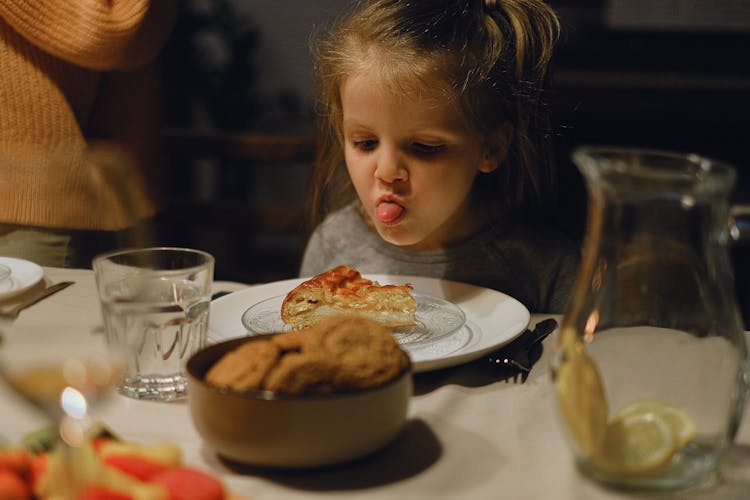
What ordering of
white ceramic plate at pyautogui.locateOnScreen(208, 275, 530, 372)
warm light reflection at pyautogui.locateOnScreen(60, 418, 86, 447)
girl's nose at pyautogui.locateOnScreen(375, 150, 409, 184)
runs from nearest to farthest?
warm light reflection at pyautogui.locateOnScreen(60, 418, 86, 447) → white ceramic plate at pyautogui.locateOnScreen(208, 275, 530, 372) → girl's nose at pyautogui.locateOnScreen(375, 150, 409, 184)

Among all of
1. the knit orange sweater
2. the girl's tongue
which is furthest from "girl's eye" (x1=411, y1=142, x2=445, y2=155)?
the knit orange sweater

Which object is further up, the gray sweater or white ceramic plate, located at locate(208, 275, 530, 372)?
white ceramic plate, located at locate(208, 275, 530, 372)

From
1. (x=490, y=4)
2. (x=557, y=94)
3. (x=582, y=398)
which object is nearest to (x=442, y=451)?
(x=582, y=398)

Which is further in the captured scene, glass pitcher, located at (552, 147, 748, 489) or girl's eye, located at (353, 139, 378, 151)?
girl's eye, located at (353, 139, 378, 151)

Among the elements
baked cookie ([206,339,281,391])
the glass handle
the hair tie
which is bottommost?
baked cookie ([206,339,281,391])

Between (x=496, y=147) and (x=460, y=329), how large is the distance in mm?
543

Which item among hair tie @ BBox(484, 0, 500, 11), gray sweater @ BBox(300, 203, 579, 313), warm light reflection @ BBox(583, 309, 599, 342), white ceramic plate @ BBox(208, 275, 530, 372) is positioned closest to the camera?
warm light reflection @ BBox(583, 309, 599, 342)

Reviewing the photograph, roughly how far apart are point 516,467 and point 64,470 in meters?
0.41

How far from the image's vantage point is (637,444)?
0.73 meters

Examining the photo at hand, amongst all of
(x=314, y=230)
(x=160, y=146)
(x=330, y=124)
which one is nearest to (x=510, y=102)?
(x=330, y=124)

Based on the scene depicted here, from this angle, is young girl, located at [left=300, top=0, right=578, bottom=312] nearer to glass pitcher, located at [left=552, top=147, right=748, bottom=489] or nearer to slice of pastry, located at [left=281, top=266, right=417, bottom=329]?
slice of pastry, located at [left=281, top=266, right=417, bottom=329]

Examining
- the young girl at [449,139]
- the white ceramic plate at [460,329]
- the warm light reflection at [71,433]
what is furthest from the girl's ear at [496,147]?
the warm light reflection at [71,433]

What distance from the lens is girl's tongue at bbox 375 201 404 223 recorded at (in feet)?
4.71

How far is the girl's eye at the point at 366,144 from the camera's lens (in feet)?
4.84
